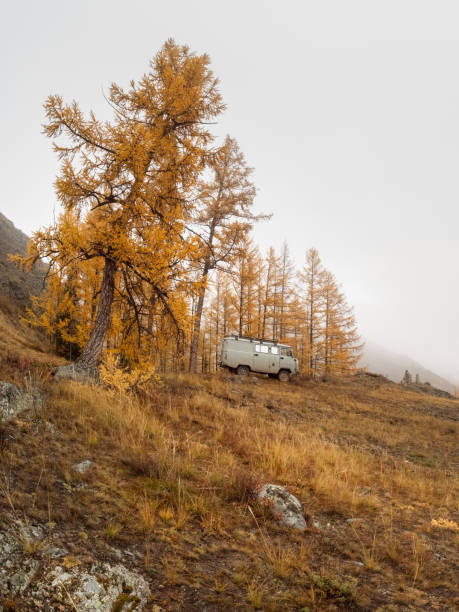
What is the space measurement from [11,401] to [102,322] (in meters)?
5.54

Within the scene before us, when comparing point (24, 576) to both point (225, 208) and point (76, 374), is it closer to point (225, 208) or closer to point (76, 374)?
point (76, 374)

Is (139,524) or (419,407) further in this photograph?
(419,407)

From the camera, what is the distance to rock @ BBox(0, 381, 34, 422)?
13.4ft

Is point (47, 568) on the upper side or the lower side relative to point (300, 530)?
upper

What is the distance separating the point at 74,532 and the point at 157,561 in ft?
2.28

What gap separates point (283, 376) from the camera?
19328 millimetres

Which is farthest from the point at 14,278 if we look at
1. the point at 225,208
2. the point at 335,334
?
the point at 335,334

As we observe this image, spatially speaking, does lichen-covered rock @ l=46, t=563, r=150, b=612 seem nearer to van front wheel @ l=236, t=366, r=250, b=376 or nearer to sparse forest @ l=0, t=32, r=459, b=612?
sparse forest @ l=0, t=32, r=459, b=612

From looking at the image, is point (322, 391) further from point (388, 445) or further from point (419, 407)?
point (388, 445)

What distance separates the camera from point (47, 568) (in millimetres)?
2111

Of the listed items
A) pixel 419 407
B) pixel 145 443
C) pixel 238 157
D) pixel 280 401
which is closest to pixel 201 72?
pixel 238 157

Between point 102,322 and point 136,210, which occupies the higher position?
point 136,210

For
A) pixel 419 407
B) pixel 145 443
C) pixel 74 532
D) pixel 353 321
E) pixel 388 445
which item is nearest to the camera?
pixel 74 532

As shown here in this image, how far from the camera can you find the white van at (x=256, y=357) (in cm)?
1866
